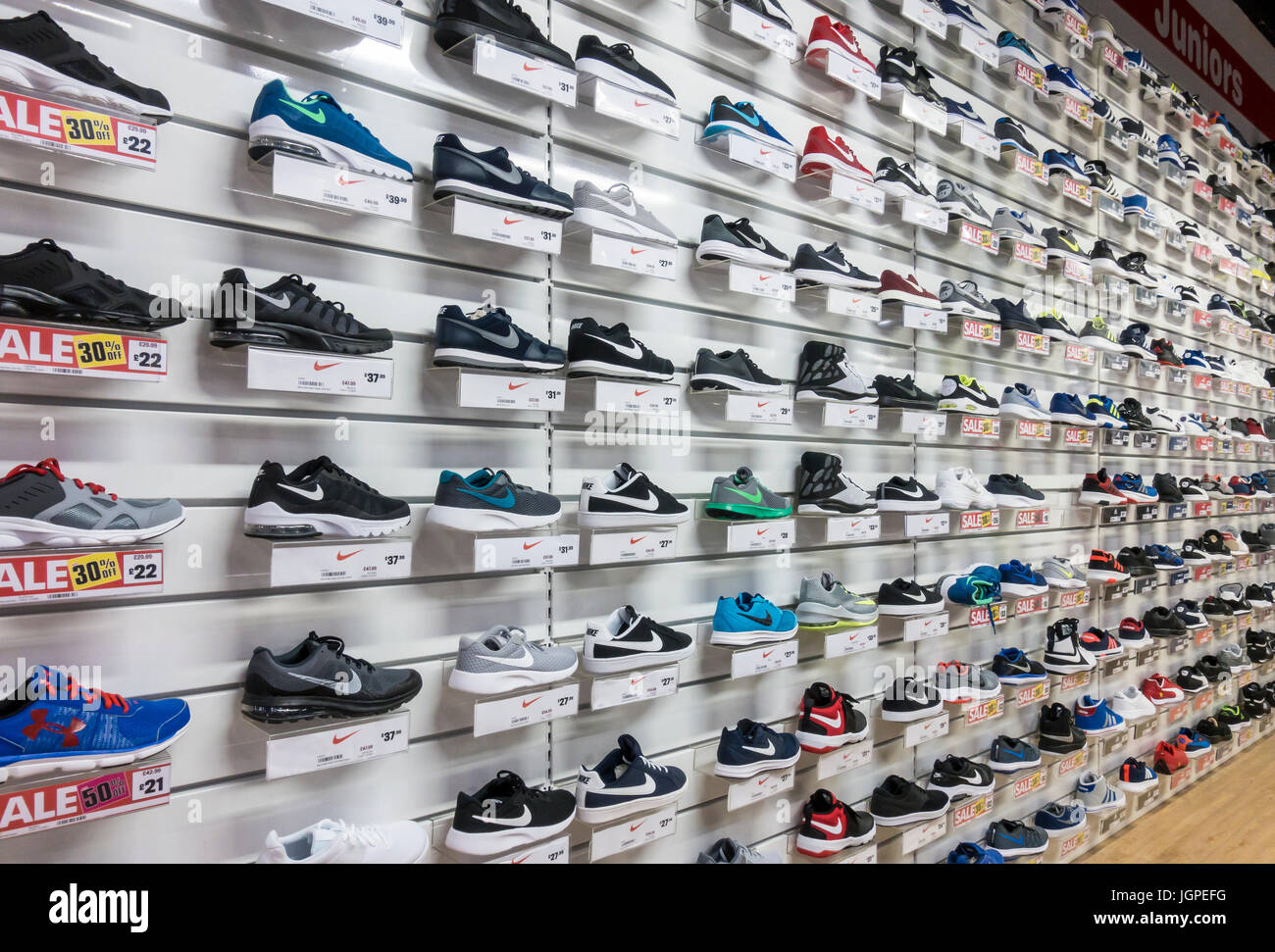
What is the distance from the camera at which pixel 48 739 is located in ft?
4.70

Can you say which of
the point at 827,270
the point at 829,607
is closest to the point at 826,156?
the point at 827,270

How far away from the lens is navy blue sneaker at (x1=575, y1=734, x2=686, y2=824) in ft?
7.47

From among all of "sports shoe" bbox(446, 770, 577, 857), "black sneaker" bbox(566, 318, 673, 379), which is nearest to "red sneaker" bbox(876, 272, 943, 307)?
"black sneaker" bbox(566, 318, 673, 379)

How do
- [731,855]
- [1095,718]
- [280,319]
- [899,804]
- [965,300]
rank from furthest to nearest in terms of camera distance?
[1095,718]
[965,300]
[899,804]
[731,855]
[280,319]

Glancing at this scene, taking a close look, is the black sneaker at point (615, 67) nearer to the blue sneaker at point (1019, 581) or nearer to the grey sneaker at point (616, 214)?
the grey sneaker at point (616, 214)

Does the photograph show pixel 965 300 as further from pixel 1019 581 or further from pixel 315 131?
pixel 315 131

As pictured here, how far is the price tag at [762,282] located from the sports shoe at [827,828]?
1934 mm

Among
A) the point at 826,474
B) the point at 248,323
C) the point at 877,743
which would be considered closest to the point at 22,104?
the point at 248,323

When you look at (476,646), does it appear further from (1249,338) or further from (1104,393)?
(1249,338)

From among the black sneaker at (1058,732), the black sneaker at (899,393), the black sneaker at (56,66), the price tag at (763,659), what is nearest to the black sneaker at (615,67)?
the black sneaker at (56,66)

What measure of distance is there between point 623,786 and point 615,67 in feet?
7.30

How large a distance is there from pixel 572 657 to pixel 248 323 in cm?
120

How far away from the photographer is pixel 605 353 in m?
2.30

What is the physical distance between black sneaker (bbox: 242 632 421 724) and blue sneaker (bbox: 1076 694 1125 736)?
4.05 metres
